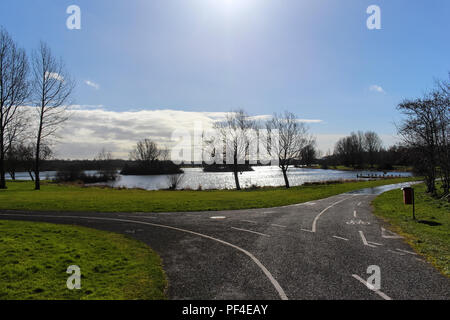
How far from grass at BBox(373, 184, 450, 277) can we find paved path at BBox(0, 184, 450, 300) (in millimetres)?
557

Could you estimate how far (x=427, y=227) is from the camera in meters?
13.8

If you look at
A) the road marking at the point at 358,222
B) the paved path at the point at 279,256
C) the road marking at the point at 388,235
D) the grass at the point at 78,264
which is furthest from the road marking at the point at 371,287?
the road marking at the point at 358,222

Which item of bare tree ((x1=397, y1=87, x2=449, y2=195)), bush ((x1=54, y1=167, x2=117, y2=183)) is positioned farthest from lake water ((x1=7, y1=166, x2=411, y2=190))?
bare tree ((x1=397, y1=87, x2=449, y2=195))

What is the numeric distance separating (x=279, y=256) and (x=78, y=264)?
6.54 m

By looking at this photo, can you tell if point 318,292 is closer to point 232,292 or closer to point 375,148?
point 232,292

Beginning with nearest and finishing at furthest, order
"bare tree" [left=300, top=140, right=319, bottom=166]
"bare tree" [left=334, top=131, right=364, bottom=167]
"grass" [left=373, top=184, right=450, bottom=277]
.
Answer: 1. "grass" [left=373, top=184, right=450, bottom=277]
2. "bare tree" [left=300, top=140, right=319, bottom=166]
3. "bare tree" [left=334, top=131, right=364, bottom=167]

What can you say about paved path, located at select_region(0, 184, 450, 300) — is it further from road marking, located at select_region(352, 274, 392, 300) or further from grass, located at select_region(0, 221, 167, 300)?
grass, located at select_region(0, 221, 167, 300)

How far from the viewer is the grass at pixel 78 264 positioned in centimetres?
648

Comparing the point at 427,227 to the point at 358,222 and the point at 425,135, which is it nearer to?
the point at 358,222

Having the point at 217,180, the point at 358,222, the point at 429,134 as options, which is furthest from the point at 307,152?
the point at 358,222

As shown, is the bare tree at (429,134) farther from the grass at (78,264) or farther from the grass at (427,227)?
the grass at (78,264)

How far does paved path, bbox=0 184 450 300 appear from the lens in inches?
263

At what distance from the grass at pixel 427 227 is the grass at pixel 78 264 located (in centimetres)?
895
